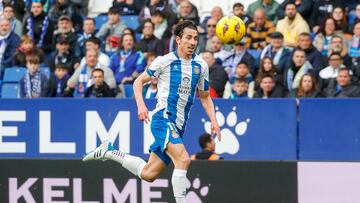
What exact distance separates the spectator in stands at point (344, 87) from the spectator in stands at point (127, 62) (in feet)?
10.4

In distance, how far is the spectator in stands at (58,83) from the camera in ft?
55.5

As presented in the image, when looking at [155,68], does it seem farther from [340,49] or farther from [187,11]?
[187,11]

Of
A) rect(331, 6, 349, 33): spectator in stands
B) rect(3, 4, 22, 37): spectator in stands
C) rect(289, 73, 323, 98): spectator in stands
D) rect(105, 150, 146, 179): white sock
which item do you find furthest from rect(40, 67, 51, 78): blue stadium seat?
rect(105, 150, 146, 179): white sock

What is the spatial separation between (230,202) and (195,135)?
377cm

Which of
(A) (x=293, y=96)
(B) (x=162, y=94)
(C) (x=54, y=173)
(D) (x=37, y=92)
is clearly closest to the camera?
(B) (x=162, y=94)

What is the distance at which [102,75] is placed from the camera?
16.0 meters

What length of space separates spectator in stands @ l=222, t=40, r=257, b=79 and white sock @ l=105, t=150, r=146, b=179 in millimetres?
5628

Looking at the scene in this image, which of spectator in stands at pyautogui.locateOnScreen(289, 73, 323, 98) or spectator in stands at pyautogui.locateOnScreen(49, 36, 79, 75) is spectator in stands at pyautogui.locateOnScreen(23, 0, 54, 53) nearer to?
spectator in stands at pyautogui.locateOnScreen(49, 36, 79, 75)

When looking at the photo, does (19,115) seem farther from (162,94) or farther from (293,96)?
(162,94)

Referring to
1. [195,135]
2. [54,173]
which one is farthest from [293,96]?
[54,173]

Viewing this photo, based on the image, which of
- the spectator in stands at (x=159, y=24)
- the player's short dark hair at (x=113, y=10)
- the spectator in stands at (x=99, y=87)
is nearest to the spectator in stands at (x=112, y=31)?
the player's short dark hair at (x=113, y=10)

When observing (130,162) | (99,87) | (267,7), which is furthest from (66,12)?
(130,162)

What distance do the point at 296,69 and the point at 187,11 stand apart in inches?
97.0

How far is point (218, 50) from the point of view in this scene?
1680cm
